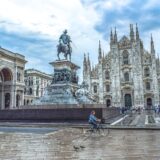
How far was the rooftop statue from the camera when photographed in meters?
25.0

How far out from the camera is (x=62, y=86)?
76.0 ft

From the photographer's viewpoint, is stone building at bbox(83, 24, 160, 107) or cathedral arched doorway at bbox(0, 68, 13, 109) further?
stone building at bbox(83, 24, 160, 107)

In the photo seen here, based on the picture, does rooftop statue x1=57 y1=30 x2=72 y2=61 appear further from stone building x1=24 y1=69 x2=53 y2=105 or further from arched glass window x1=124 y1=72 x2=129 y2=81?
stone building x1=24 y1=69 x2=53 y2=105

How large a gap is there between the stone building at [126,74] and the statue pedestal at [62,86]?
3515 cm

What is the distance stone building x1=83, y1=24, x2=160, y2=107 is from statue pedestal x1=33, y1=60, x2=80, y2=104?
115ft

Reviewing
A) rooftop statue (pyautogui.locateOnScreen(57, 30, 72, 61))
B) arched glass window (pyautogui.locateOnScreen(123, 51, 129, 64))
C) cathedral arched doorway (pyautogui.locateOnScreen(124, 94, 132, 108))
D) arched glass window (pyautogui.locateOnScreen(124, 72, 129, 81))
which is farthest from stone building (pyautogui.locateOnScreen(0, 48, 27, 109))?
arched glass window (pyautogui.locateOnScreen(123, 51, 129, 64))

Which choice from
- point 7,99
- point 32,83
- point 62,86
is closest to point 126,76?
point 32,83

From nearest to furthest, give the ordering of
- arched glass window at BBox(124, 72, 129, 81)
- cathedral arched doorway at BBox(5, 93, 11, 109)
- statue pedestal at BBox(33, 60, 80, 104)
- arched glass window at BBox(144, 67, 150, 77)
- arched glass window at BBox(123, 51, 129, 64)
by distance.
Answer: statue pedestal at BBox(33, 60, 80, 104)
cathedral arched doorway at BBox(5, 93, 11, 109)
arched glass window at BBox(144, 67, 150, 77)
arched glass window at BBox(124, 72, 129, 81)
arched glass window at BBox(123, 51, 129, 64)

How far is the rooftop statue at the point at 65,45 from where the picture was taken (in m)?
25.0

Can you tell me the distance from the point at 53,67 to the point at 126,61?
38757mm

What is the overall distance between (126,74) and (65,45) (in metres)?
36.9

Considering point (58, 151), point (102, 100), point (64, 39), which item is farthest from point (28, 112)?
point (102, 100)

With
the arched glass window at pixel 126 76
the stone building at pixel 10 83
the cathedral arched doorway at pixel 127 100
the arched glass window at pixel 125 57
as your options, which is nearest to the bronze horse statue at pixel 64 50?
the stone building at pixel 10 83

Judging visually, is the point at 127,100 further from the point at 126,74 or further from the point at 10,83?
the point at 10,83
